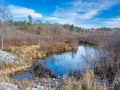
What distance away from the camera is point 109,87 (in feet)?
30.7

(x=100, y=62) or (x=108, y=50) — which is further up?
(x=108, y=50)

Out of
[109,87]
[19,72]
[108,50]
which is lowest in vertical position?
[19,72]

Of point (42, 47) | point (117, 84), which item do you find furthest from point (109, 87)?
point (42, 47)

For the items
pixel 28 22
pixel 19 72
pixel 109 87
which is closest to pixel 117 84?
pixel 109 87

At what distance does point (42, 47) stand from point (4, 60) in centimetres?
1436

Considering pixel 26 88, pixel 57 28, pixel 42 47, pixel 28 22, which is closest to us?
pixel 26 88

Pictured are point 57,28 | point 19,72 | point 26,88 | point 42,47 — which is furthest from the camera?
point 57,28

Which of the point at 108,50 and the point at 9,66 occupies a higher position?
the point at 108,50

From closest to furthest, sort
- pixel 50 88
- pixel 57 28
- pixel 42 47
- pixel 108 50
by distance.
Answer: pixel 50 88 → pixel 108 50 → pixel 42 47 → pixel 57 28

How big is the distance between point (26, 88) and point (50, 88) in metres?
1.28

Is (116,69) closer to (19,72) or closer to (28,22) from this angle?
(19,72)

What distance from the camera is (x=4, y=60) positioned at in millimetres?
16781

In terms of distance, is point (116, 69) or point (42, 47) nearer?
point (116, 69)

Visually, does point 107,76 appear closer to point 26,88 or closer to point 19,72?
point 26,88
